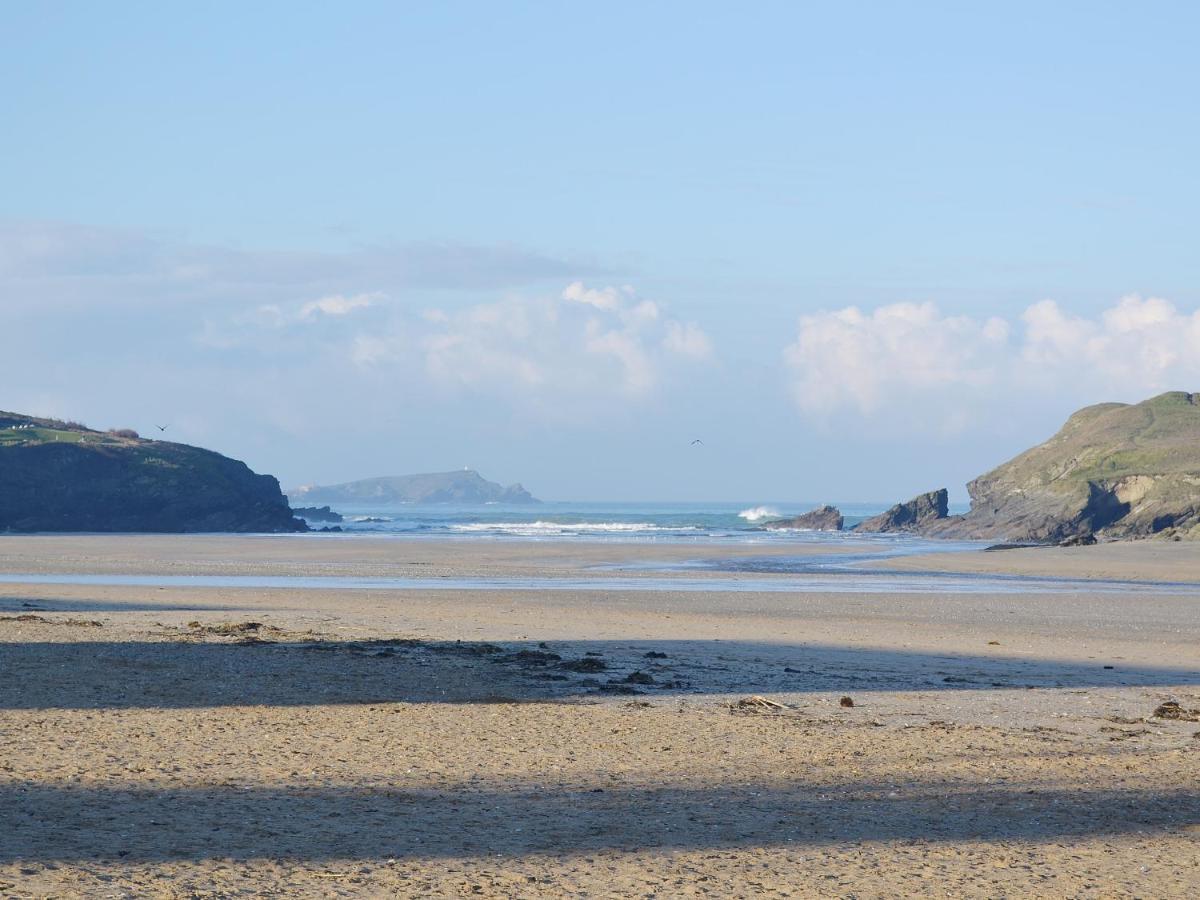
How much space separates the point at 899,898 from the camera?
25.0ft

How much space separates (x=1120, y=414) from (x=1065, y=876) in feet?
374

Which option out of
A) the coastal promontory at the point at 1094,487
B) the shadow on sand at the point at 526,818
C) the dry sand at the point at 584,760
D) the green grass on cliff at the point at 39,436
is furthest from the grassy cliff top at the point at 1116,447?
the shadow on sand at the point at 526,818

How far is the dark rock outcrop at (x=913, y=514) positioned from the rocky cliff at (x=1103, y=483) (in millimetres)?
2904

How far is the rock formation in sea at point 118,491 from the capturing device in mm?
100000

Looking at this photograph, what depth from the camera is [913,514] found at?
111 metres

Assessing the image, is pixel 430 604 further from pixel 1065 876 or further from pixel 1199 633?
pixel 1065 876

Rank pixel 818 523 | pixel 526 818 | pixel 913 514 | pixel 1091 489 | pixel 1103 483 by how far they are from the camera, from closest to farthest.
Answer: pixel 526 818 → pixel 1091 489 → pixel 1103 483 → pixel 913 514 → pixel 818 523

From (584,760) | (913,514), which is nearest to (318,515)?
(913,514)

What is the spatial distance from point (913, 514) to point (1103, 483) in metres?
20.8

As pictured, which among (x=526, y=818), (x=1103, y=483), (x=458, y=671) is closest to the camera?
(x=526, y=818)

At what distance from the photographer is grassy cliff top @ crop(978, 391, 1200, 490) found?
94.6 metres

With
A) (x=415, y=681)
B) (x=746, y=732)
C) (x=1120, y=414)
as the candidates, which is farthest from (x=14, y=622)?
(x=1120, y=414)

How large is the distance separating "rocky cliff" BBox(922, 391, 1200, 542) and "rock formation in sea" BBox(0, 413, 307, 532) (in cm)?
5501

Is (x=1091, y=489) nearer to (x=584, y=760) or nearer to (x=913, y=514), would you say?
(x=913, y=514)
